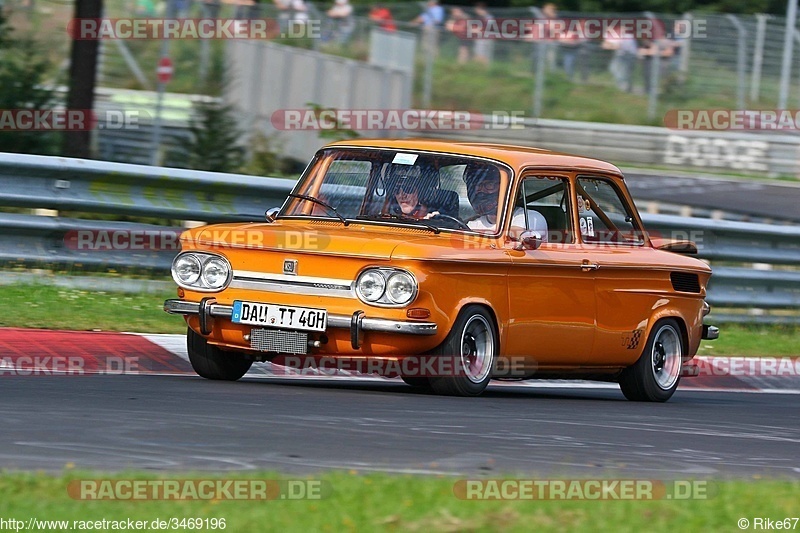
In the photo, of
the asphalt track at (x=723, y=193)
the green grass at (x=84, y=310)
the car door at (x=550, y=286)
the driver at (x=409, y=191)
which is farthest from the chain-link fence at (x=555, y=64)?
the driver at (x=409, y=191)

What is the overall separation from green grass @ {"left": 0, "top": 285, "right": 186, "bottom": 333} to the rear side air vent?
3645 millimetres

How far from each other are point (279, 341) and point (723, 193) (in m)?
20.8

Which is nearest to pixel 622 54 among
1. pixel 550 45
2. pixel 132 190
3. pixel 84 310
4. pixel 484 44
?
pixel 550 45

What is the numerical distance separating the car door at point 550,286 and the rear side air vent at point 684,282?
3.59 ft

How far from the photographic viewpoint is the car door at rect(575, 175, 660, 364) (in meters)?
10.4

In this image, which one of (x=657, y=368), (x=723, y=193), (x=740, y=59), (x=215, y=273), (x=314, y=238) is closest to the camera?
(x=314, y=238)

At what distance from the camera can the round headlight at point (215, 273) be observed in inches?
365

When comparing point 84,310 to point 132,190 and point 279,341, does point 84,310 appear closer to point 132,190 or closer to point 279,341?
point 132,190

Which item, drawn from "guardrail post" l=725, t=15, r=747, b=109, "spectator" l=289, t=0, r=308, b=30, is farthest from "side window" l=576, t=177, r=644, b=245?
"guardrail post" l=725, t=15, r=747, b=109

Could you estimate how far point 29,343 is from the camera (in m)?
10.2

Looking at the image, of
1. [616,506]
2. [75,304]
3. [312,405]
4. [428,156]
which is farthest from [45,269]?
[616,506]

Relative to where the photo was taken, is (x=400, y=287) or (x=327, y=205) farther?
(x=327, y=205)

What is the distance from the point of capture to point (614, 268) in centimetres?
1045

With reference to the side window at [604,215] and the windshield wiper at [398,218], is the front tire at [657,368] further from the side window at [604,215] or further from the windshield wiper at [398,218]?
the windshield wiper at [398,218]
